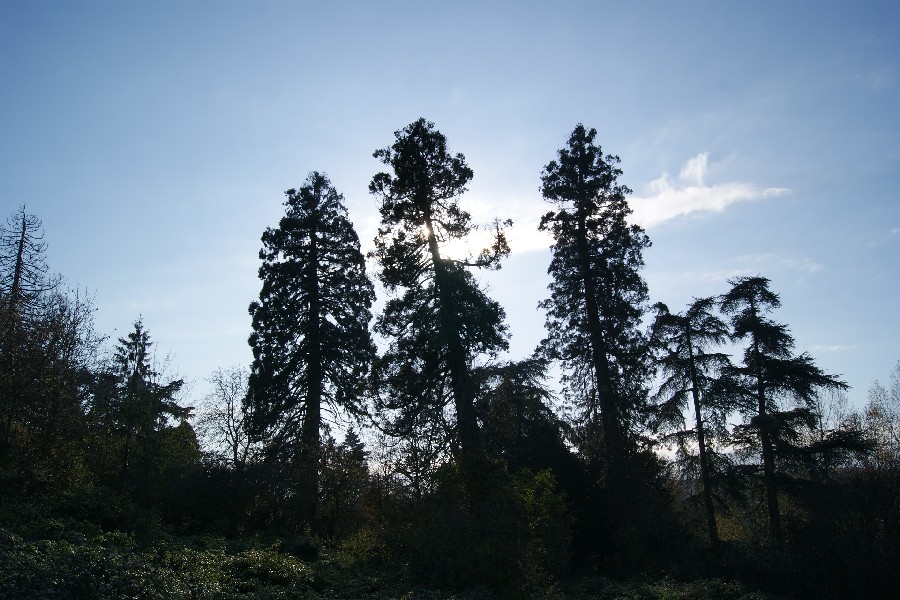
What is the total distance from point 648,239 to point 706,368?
20.9ft

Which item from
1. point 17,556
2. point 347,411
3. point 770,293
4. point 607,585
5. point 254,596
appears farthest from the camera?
point 347,411

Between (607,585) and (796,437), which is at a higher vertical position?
(796,437)

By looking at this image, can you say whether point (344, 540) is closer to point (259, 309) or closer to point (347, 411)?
point (347, 411)

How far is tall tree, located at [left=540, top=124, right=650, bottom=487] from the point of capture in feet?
89.2

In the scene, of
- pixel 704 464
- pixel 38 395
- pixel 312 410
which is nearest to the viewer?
pixel 38 395

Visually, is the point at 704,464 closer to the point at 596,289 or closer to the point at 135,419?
the point at 596,289

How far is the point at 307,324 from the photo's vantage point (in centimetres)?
2998

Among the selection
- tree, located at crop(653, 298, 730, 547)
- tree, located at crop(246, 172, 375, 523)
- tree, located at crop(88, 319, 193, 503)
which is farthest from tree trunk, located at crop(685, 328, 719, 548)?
tree, located at crop(88, 319, 193, 503)

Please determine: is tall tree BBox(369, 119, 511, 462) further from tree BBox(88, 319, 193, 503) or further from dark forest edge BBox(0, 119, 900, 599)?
tree BBox(88, 319, 193, 503)

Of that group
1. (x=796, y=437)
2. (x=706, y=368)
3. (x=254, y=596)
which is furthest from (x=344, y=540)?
(x=796, y=437)

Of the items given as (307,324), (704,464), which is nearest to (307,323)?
(307,324)

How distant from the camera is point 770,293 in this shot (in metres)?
27.6

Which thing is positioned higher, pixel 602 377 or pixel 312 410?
pixel 602 377

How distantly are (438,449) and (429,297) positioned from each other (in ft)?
19.6
